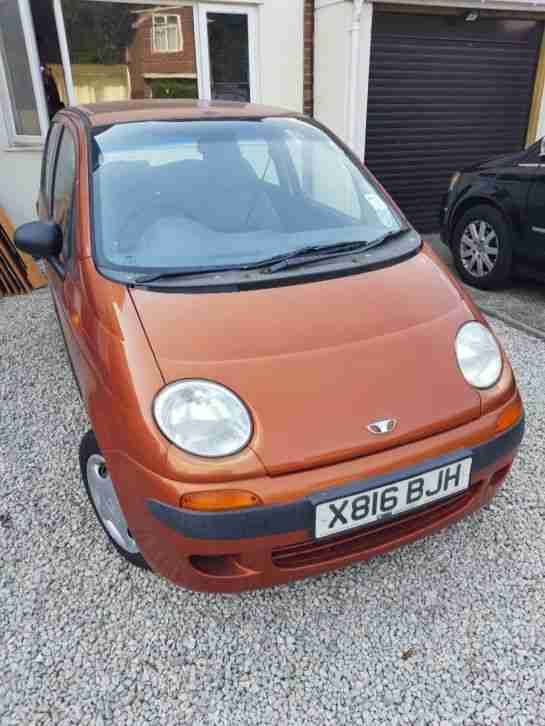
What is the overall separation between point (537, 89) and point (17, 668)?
26.2 ft

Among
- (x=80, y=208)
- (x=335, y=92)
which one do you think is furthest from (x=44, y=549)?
(x=335, y=92)

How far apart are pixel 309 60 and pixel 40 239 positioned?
4.73 m

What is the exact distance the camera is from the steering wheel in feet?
6.94

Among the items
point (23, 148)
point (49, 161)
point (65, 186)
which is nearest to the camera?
point (65, 186)

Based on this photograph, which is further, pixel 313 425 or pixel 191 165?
pixel 191 165

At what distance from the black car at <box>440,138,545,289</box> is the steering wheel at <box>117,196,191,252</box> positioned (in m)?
3.26

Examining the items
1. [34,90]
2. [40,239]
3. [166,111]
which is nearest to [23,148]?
[34,90]

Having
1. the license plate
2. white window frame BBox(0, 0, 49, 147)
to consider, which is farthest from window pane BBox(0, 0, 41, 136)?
the license plate

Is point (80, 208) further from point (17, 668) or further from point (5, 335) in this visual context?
point (5, 335)

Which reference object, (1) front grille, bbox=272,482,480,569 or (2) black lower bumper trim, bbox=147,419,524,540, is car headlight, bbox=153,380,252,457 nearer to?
(2) black lower bumper trim, bbox=147,419,524,540

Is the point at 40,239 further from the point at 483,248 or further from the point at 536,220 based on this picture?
the point at 483,248

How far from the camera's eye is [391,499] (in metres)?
1.63

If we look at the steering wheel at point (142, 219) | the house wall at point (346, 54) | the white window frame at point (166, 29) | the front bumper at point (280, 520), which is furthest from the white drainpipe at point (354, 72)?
the front bumper at point (280, 520)

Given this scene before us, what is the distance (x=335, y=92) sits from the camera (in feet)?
19.4
